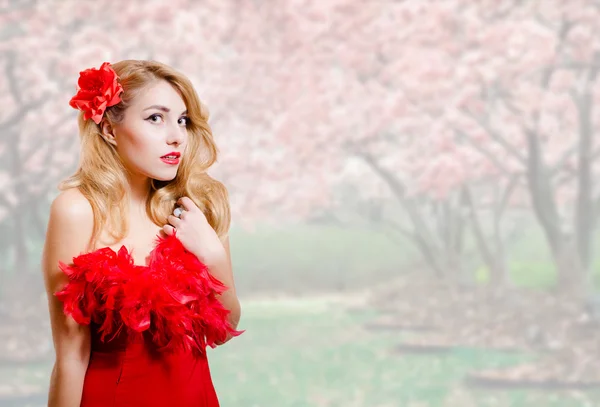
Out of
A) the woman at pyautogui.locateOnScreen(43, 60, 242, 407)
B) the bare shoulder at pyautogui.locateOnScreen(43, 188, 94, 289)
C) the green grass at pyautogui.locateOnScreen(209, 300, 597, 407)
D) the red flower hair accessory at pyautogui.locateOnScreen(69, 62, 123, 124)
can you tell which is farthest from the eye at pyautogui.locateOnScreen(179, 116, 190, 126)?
the green grass at pyautogui.locateOnScreen(209, 300, 597, 407)

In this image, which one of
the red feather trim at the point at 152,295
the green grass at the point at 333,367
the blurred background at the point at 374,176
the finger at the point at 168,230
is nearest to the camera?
the red feather trim at the point at 152,295

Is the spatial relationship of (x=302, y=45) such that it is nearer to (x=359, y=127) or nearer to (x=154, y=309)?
(x=359, y=127)

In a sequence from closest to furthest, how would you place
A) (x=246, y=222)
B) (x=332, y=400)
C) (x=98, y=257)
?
(x=98, y=257)
(x=332, y=400)
(x=246, y=222)

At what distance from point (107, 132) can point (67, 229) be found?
0.64 ft

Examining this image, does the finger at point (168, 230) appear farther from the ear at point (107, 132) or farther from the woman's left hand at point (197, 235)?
the ear at point (107, 132)

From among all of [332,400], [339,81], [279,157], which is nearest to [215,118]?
[279,157]

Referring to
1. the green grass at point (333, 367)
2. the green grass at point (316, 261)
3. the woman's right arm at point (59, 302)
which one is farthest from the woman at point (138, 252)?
the green grass at point (316, 261)

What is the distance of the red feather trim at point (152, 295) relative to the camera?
4.53 ft

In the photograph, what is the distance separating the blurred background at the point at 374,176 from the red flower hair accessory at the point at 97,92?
3.87 meters

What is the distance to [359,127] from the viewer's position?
552 centimetres

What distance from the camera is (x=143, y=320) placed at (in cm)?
139

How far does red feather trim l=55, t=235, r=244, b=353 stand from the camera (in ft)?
4.53

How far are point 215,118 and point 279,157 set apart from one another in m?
0.49

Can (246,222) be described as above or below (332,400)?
above
